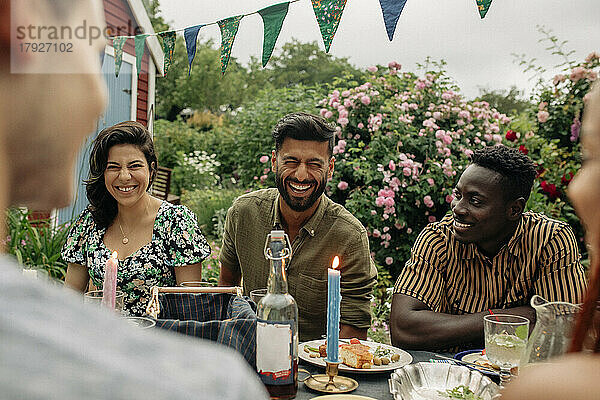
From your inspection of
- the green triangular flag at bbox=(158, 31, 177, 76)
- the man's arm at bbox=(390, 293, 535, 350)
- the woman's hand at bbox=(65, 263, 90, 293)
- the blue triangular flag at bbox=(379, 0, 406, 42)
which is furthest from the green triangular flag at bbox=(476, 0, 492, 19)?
the woman's hand at bbox=(65, 263, 90, 293)

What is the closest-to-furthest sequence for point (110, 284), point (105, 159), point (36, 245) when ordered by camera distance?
point (110, 284), point (105, 159), point (36, 245)

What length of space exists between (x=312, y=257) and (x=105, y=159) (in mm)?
1258

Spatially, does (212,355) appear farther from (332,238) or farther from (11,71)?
(332,238)


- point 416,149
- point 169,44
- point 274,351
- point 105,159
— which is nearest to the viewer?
point 274,351

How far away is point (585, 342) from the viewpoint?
0.56m

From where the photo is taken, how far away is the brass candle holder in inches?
61.1

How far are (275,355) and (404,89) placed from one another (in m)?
5.58

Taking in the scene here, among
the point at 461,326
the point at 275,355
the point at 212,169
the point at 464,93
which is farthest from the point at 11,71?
the point at 212,169

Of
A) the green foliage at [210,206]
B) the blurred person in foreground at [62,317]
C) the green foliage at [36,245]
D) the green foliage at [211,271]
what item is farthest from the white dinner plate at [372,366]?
the green foliage at [210,206]

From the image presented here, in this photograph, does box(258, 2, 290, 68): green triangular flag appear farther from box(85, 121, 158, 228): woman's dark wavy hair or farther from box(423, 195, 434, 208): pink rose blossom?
box(423, 195, 434, 208): pink rose blossom

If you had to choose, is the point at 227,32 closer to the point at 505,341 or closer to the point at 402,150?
the point at 505,341

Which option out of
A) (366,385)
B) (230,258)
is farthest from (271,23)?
(366,385)

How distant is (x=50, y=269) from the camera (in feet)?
15.2

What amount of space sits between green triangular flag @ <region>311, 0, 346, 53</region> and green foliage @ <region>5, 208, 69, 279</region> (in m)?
3.07
